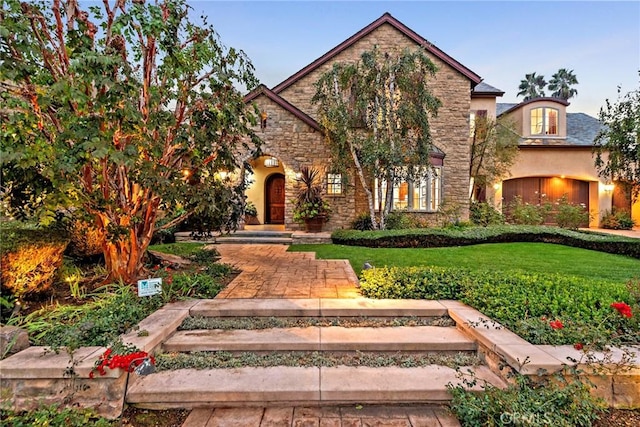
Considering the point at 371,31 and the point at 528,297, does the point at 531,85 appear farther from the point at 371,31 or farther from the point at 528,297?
the point at 528,297

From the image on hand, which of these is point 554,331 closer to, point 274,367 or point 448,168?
point 274,367

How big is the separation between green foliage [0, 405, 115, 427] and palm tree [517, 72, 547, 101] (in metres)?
38.7

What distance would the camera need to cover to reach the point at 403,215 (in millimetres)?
11867

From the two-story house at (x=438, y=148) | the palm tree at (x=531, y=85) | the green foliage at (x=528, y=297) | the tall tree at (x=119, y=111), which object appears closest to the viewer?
the green foliage at (x=528, y=297)

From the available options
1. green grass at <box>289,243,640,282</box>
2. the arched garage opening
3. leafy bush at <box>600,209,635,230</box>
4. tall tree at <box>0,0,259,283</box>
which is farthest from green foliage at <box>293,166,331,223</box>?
leafy bush at <box>600,209,635,230</box>

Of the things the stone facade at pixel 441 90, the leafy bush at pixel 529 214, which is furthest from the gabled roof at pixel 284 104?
the leafy bush at pixel 529 214

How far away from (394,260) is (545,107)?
14509 millimetres

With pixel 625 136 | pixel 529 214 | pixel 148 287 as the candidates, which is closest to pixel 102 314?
pixel 148 287

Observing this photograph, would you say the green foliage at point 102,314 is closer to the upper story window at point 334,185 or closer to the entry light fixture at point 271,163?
the upper story window at point 334,185

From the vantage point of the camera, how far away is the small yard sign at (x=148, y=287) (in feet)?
11.8

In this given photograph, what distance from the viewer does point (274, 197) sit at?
48.1 ft

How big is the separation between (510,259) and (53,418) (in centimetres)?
819

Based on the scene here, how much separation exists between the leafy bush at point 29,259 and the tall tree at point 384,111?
805cm

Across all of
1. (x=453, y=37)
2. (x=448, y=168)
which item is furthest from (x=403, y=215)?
(x=453, y=37)
